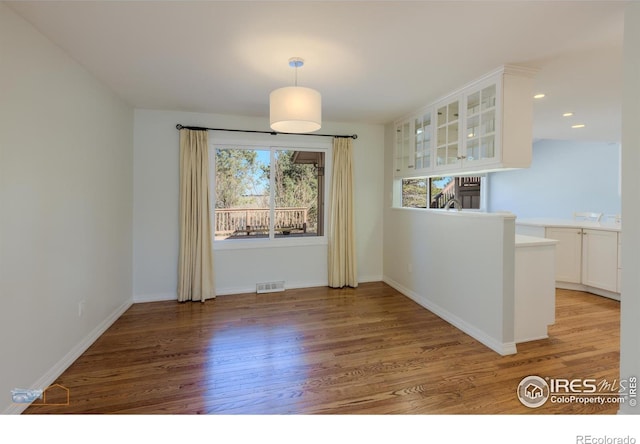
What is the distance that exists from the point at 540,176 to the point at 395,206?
4.12 metres

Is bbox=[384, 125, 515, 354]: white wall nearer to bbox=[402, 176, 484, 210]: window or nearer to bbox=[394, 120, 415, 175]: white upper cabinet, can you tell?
bbox=[394, 120, 415, 175]: white upper cabinet

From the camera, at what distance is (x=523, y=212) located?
6703mm

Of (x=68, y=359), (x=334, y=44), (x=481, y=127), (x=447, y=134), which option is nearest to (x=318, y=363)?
(x=68, y=359)

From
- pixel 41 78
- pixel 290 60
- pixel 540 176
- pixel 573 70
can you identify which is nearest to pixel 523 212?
pixel 540 176

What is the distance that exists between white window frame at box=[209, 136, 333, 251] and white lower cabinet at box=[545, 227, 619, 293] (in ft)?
11.0

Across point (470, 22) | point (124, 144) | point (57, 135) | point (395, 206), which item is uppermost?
point (470, 22)

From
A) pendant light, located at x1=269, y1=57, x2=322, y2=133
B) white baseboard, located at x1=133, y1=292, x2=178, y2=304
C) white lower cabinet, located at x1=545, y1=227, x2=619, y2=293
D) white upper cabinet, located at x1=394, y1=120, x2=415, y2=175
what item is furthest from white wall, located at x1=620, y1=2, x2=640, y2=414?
white baseboard, located at x1=133, y1=292, x2=178, y2=304

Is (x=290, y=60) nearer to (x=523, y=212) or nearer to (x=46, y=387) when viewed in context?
(x=46, y=387)

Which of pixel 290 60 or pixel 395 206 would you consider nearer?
pixel 290 60

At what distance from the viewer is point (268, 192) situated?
14.4 feet

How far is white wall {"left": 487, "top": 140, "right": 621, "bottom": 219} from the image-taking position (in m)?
5.52

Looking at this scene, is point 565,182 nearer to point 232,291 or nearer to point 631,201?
point 631,201

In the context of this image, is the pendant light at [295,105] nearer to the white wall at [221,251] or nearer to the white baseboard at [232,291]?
the white wall at [221,251]

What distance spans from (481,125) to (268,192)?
2.81 meters
